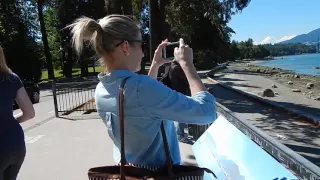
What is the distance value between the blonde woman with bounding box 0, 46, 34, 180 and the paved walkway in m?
2.90

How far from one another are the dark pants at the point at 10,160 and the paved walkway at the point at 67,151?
285 cm

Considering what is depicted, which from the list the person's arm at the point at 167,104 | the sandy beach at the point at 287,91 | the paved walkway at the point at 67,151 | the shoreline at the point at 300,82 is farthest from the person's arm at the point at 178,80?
the shoreline at the point at 300,82

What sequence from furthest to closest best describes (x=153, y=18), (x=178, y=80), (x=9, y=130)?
(x=153, y=18), (x=178, y=80), (x=9, y=130)

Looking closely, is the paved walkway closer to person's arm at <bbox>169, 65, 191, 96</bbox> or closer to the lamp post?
person's arm at <bbox>169, 65, 191, 96</bbox>

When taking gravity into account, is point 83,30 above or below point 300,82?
above

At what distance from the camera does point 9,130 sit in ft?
9.98

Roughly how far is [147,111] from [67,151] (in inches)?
247

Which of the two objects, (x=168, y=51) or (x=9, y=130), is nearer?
(x=168, y=51)

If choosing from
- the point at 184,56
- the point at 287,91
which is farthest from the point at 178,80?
the point at 287,91

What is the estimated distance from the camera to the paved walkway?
6270mm

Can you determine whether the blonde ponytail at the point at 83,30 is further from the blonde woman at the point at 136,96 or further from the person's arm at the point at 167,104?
the person's arm at the point at 167,104

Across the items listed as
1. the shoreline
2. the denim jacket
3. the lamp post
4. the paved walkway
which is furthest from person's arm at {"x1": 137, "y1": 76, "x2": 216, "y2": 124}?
the shoreline

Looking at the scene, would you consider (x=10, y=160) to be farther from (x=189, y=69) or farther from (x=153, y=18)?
(x=153, y=18)

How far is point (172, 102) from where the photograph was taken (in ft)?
5.83
